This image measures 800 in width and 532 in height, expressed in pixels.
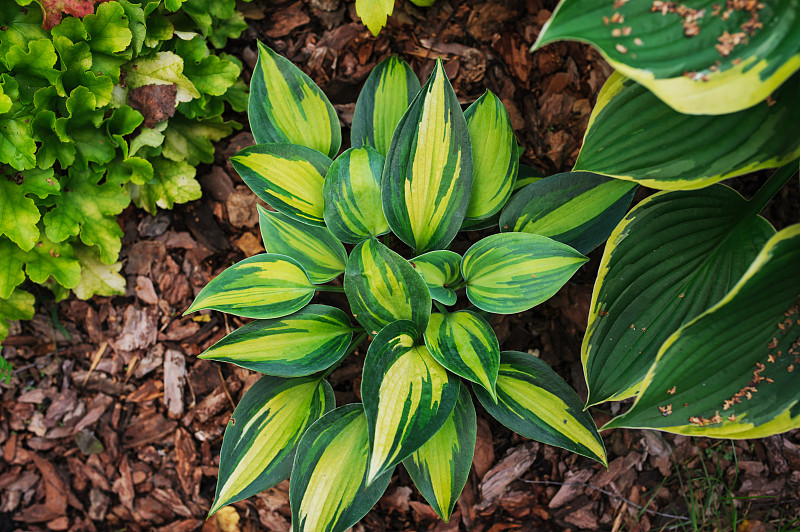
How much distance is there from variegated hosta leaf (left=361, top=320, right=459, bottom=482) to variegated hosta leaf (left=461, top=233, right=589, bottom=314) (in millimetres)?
179

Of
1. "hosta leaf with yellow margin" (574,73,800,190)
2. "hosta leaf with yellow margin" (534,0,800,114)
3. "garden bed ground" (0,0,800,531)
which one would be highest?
"hosta leaf with yellow margin" (534,0,800,114)

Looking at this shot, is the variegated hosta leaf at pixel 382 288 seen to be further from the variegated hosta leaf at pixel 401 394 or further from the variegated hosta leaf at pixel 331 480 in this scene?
the variegated hosta leaf at pixel 331 480

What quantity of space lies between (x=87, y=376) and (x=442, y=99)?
54.5 inches

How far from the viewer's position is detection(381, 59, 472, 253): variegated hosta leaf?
1095mm

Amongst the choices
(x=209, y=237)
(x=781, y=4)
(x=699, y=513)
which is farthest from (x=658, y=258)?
(x=209, y=237)

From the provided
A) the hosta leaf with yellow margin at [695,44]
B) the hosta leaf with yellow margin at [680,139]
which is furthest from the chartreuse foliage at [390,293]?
the hosta leaf with yellow margin at [695,44]

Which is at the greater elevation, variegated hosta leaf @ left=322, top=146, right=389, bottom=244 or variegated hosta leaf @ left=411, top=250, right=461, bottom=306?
variegated hosta leaf @ left=322, top=146, right=389, bottom=244

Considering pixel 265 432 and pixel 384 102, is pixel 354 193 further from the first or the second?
pixel 265 432

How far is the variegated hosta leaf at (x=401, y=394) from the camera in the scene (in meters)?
0.94

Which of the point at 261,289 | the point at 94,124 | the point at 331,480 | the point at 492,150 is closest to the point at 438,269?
the point at 492,150

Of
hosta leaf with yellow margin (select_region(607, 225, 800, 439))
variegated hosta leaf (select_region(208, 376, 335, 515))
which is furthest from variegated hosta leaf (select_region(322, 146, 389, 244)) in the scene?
hosta leaf with yellow margin (select_region(607, 225, 800, 439))

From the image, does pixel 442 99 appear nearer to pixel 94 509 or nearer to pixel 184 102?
pixel 184 102

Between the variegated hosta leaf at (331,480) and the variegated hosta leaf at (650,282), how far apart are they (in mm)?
516

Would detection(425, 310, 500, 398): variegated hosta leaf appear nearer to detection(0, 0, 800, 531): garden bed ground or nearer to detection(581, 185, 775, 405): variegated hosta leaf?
detection(581, 185, 775, 405): variegated hosta leaf
